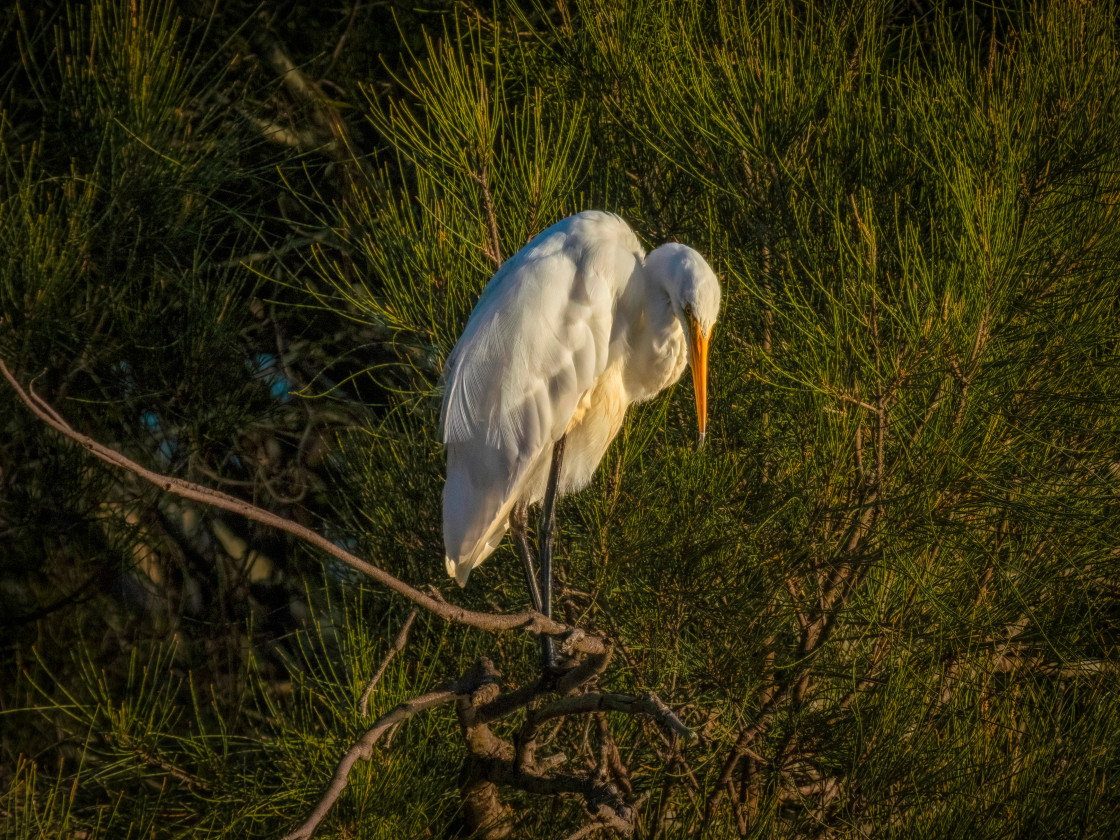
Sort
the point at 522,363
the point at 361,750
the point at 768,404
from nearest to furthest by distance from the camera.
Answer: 1. the point at 361,750
2. the point at 522,363
3. the point at 768,404

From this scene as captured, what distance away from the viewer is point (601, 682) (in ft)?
5.83

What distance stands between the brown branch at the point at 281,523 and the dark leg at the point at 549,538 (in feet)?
1.06

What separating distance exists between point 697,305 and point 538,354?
271mm

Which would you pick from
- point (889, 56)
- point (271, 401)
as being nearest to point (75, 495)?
point (271, 401)

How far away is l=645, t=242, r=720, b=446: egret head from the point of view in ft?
4.87

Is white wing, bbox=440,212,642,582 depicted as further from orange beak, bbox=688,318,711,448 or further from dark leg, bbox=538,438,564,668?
orange beak, bbox=688,318,711,448

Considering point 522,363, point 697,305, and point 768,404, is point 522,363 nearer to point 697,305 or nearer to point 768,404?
point 697,305

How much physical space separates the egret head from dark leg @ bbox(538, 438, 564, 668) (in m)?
0.33

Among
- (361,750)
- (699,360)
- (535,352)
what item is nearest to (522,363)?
(535,352)

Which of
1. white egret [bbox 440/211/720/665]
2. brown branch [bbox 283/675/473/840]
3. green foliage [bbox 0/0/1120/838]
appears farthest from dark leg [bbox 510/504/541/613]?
brown branch [bbox 283/675/473/840]

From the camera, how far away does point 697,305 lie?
1487mm

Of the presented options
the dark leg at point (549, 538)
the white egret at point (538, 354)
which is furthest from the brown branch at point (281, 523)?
the white egret at point (538, 354)

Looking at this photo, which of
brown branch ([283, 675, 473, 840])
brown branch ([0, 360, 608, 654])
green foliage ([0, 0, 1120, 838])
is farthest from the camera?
green foliage ([0, 0, 1120, 838])

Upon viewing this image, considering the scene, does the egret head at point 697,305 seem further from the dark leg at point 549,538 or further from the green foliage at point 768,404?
the dark leg at point 549,538
